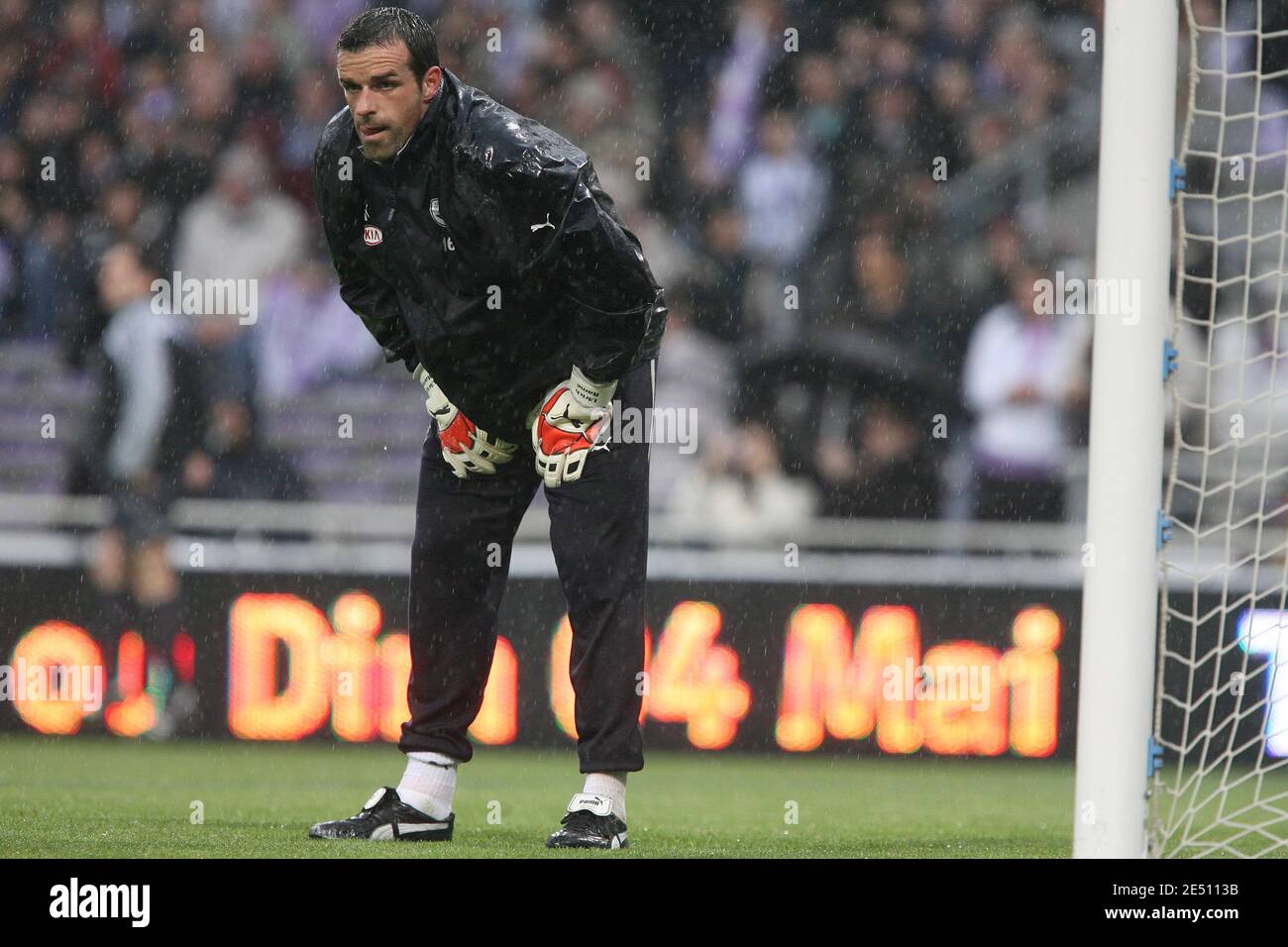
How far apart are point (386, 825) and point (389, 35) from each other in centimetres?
186

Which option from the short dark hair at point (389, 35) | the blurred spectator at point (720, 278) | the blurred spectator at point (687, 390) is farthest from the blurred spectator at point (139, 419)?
the short dark hair at point (389, 35)

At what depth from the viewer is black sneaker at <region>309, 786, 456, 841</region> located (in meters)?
4.64

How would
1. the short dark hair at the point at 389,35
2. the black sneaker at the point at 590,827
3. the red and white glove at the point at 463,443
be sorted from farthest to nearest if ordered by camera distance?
the red and white glove at the point at 463,443 → the black sneaker at the point at 590,827 → the short dark hair at the point at 389,35

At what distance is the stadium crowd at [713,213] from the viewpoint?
927 cm

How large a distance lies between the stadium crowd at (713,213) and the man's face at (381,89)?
4732 millimetres

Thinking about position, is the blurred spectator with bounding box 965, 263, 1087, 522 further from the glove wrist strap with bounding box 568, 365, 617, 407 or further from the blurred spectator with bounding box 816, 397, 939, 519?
the glove wrist strap with bounding box 568, 365, 617, 407

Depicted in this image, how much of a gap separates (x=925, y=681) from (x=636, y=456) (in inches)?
151

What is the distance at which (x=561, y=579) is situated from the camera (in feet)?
15.7

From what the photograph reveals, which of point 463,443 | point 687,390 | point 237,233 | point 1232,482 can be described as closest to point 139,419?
point 237,233

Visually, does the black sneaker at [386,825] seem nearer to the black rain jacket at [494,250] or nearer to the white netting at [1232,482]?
the black rain jacket at [494,250]

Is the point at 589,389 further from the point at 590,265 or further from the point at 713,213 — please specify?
the point at 713,213

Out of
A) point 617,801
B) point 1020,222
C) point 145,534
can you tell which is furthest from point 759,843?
point 1020,222

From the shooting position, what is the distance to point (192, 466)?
9039 millimetres

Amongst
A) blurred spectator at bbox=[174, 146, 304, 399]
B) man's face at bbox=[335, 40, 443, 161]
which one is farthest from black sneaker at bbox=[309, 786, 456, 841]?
blurred spectator at bbox=[174, 146, 304, 399]
